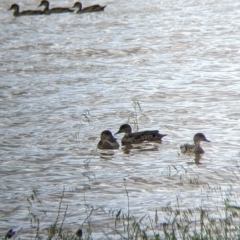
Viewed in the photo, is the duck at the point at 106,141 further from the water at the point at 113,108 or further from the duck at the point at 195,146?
the duck at the point at 195,146

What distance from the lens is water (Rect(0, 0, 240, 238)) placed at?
355 inches

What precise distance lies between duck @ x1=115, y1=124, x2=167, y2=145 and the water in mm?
125

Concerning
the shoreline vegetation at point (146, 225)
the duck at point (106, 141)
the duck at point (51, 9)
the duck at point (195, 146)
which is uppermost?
the duck at point (51, 9)

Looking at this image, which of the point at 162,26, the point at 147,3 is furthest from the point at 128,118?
the point at 147,3

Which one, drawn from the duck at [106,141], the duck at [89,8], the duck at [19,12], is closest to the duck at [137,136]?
the duck at [106,141]

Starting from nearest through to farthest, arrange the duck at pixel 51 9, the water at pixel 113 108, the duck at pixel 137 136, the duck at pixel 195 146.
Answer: the water at pixel 113 108 < the duck at pixel 195 146 < the duck at pixel 137 136 < the duck at pixel 51 9

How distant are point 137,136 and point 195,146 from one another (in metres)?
1.08

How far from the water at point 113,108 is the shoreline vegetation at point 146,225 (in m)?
0.10

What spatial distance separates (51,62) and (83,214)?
30.7ft

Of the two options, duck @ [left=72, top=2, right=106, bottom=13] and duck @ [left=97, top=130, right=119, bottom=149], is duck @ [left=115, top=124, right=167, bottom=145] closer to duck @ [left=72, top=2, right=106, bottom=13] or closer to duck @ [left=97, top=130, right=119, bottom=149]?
duck @ [left=97, top=130, right=119, bottom=149]

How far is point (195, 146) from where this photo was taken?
10336mm

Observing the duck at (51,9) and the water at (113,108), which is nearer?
the water at (113,108)

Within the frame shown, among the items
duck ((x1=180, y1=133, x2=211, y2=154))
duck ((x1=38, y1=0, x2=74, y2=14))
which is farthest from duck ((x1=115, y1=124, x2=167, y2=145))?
duck ((x1=38, y1=0, x2=74, y2=14))

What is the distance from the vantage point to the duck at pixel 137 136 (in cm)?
1100
